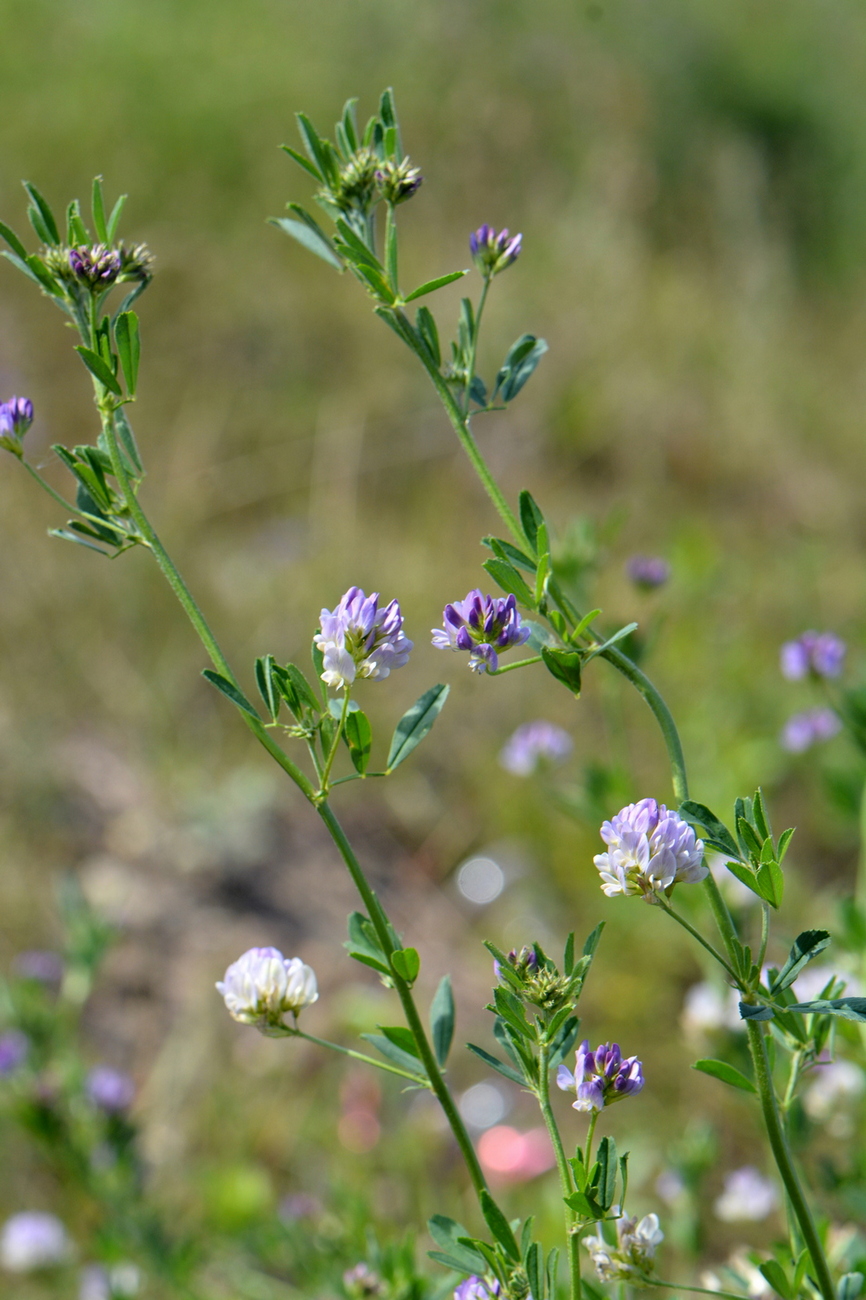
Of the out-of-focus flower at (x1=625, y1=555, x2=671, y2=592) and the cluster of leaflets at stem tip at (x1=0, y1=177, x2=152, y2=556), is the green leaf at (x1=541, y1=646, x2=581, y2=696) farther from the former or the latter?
the out-of-focus flower at (x1=625, y1=555, x2=671, y2=592)

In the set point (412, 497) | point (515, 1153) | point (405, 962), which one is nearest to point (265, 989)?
point (405, 962)

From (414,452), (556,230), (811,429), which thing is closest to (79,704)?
(414,452)

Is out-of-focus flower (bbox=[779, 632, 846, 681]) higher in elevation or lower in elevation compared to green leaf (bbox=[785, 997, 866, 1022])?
higher

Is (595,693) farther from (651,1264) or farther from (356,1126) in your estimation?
(651,1264)

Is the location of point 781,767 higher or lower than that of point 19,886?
lower

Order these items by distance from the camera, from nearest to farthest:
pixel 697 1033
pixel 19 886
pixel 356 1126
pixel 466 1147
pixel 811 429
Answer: pixel 466 1147, pixel 697 1033, pixel 356 1126, pixel 19 886, pixel 811 429

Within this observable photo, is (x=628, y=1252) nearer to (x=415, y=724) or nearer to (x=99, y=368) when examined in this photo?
(x=415, y=724)

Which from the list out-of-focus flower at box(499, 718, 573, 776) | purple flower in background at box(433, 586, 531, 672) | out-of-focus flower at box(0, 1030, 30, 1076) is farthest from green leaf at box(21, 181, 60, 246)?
out-of-focus flower at box(0, 1030, 30, 1076)

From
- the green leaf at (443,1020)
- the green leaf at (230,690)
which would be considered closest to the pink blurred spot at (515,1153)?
the green leaf at (443,1020)
